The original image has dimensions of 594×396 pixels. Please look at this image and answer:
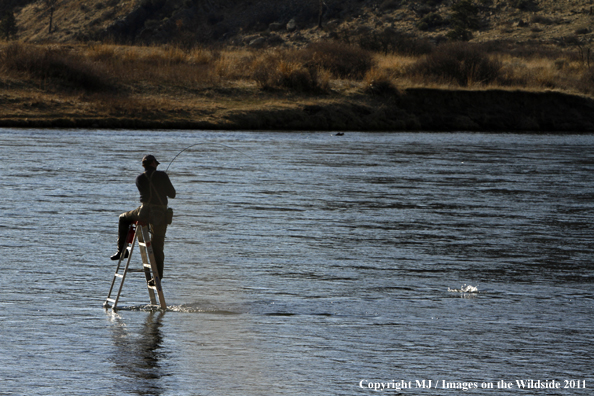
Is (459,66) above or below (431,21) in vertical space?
below

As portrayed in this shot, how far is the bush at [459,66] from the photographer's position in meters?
57.8

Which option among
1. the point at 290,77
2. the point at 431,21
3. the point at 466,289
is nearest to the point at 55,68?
the point at 290,77

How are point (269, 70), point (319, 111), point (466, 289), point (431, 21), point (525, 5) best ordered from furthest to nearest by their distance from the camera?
1. point (525, 5)
2. point (431, 21)
3. point (269, 70)
4. point (319, 111)
5. point (466, 289)

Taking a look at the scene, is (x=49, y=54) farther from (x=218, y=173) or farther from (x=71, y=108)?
(x=218, y=173)

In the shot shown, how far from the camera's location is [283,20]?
101562mm

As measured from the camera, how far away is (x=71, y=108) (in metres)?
45.5

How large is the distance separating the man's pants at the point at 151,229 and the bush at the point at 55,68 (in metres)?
40.3

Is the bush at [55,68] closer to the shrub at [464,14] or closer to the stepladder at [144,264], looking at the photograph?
the stepladder at [144,264]

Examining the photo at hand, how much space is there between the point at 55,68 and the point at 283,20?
54.1m

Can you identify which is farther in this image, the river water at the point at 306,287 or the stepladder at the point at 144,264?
the stepladder at the point at 144,264

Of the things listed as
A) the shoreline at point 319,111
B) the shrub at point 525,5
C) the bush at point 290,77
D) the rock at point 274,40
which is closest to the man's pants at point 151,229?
the shoreline at point 319,111

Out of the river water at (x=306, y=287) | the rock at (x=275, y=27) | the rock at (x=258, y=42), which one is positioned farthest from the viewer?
the rock at (x=275, y=27)

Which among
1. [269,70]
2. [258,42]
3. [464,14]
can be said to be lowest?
[269,70]

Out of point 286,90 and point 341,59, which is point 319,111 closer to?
point 286,90
